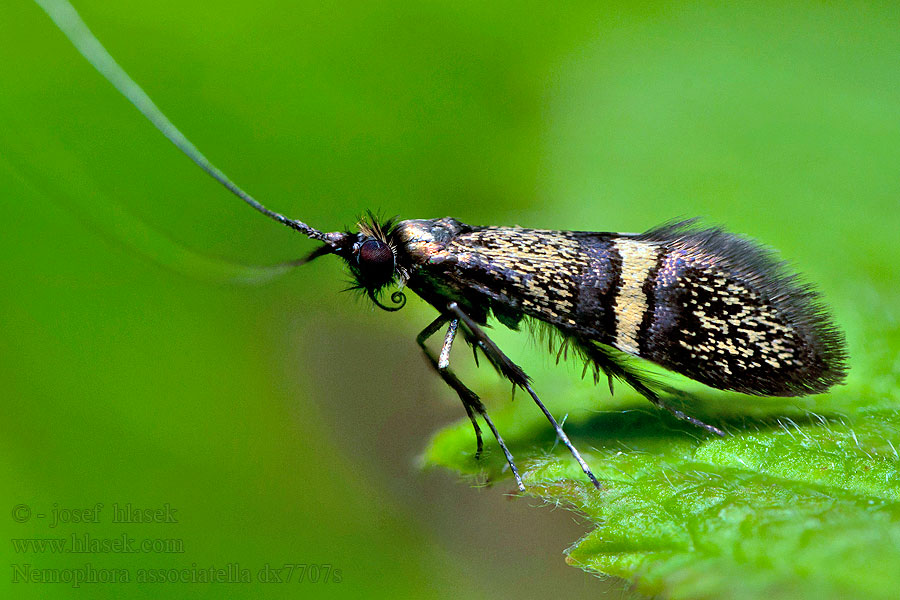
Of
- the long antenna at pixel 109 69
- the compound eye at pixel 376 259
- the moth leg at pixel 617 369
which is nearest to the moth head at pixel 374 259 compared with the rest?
the compound eye at pixel 376 259

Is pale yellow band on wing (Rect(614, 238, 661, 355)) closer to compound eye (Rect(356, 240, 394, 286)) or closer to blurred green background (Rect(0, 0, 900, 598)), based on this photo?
blurred green background (Rect(0, 0, 900, 598))

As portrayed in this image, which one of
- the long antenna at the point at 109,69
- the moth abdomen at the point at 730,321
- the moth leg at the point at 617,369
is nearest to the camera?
the long antenna at the point at 109,69

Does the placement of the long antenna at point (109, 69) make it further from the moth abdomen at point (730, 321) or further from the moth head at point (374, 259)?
the moth abdomen at point (730, 321)

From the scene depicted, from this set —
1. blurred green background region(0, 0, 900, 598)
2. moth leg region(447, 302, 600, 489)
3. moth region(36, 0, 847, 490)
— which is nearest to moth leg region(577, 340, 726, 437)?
moth region(36, 0, 847, 490)

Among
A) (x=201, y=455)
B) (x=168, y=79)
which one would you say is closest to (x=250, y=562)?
(x=201, y=455)

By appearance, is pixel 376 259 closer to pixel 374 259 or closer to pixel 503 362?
pixel 374 259

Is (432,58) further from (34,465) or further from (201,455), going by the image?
(34,465)

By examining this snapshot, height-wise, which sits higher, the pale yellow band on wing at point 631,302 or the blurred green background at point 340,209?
the blurred green background at point 340,209
